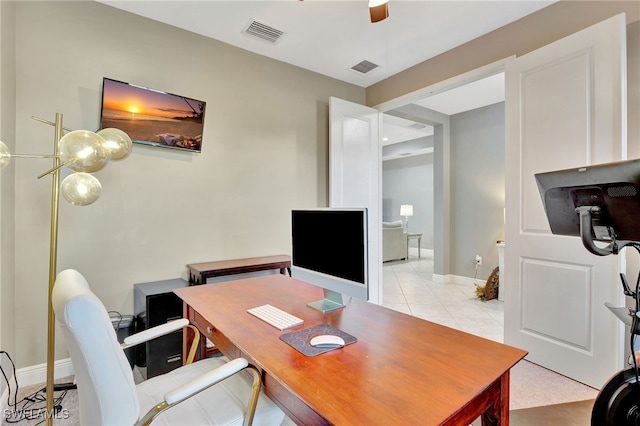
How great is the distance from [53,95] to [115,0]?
91 centimetres

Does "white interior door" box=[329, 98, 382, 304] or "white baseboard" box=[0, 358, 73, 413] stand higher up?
"white interior door" box=[329, 98, 382, 304]

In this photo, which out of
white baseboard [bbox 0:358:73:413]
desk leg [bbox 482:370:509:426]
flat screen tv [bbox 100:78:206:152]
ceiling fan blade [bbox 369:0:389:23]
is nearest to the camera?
desk leg [bbox 482:370:509:426]

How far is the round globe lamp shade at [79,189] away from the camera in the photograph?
1.84 meters

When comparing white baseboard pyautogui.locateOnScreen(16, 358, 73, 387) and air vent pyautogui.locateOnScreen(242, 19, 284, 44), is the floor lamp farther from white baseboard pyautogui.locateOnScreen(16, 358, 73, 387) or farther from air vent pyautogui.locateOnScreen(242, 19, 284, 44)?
air vent pyautogui.locateOnScreen(242, 19, 284, 44)

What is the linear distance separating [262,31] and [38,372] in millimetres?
3288

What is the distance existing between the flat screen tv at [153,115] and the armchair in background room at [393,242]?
4966mm

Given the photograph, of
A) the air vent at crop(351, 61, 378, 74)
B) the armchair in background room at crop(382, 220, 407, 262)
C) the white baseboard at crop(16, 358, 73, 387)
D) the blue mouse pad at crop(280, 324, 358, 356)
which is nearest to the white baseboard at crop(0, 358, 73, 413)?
the white baseboard at crop(16, 358, 73, 387)

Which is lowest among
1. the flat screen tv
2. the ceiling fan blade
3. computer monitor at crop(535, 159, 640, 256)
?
computer monitor at crop(535, 159, 640, 256)

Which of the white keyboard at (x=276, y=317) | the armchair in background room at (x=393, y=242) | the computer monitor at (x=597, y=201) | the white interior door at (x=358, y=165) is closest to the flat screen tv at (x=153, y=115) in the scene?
the white interior door at (x=358, y=165)

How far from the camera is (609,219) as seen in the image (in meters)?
1.28

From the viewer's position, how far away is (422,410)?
29.7 inches

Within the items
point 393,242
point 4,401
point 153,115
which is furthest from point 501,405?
point 393,242

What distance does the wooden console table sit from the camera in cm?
261

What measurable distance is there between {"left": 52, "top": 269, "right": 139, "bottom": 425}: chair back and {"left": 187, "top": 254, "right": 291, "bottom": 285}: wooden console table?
66.4 inches
